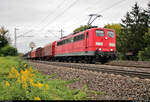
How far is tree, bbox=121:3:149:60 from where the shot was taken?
116 feet

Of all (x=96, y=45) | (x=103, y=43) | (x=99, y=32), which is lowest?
(x=96, y=45)

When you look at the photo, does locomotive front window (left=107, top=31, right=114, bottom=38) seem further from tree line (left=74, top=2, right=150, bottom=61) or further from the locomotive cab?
tree line (left=74, top=2, right=150, bottom=61)

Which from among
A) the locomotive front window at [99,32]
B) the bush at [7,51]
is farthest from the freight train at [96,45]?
the bush at [7,51]

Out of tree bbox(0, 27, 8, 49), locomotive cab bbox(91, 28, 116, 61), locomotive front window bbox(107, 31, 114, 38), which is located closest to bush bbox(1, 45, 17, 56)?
tree bbox(0, 27, 8, 49)

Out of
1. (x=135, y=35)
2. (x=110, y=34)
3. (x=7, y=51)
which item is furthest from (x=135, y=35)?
(x=7, y=51)

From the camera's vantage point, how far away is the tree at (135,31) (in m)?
35.5

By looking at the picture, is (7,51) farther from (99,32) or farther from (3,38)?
(99,32)

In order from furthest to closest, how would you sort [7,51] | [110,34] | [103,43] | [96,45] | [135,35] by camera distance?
[135,35]
[110,34]
[103,43]
[96,45]
[7,51]

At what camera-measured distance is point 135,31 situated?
37.7 meters

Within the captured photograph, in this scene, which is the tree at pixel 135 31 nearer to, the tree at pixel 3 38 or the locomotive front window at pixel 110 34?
the locomotive front window at pixel 110 34

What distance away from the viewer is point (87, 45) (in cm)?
1570

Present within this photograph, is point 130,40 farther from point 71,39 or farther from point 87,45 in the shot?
point 87,45

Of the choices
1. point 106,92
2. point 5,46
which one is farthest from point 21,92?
point 5,46

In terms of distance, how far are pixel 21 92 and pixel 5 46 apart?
396 inches
